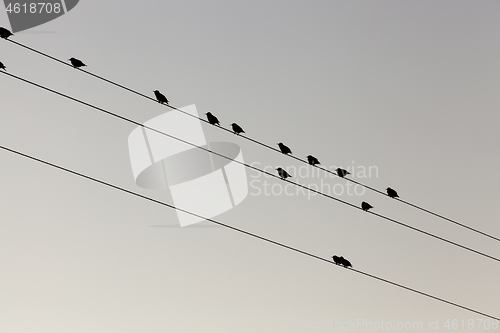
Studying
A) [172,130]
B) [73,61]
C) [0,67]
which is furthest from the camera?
[172,130]

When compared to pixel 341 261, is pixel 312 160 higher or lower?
higher

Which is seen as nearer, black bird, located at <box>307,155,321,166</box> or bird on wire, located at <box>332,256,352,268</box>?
black bird, located at <box>307,155,321,166</box>

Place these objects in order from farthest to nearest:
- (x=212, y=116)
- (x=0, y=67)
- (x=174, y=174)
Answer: (x=174, y=174), (x=212, y=116), (x=0, y=67)

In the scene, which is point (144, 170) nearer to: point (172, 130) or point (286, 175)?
point (172, 130)

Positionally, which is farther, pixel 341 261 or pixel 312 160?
pixel 341 261

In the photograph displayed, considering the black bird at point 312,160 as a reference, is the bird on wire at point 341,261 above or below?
below

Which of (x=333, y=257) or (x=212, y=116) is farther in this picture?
(x=333, y=257)

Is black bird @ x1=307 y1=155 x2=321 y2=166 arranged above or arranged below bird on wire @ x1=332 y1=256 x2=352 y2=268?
above

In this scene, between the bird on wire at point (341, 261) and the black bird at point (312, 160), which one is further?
the bird on wire at point (341, 261)

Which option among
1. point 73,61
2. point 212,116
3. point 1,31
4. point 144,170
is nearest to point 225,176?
point 144,170

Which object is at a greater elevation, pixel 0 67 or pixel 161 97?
pixel 161 97

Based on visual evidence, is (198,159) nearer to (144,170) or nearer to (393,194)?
(144,170)

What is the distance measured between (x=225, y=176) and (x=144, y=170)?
8.68 feet

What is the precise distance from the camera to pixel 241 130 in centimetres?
1454
